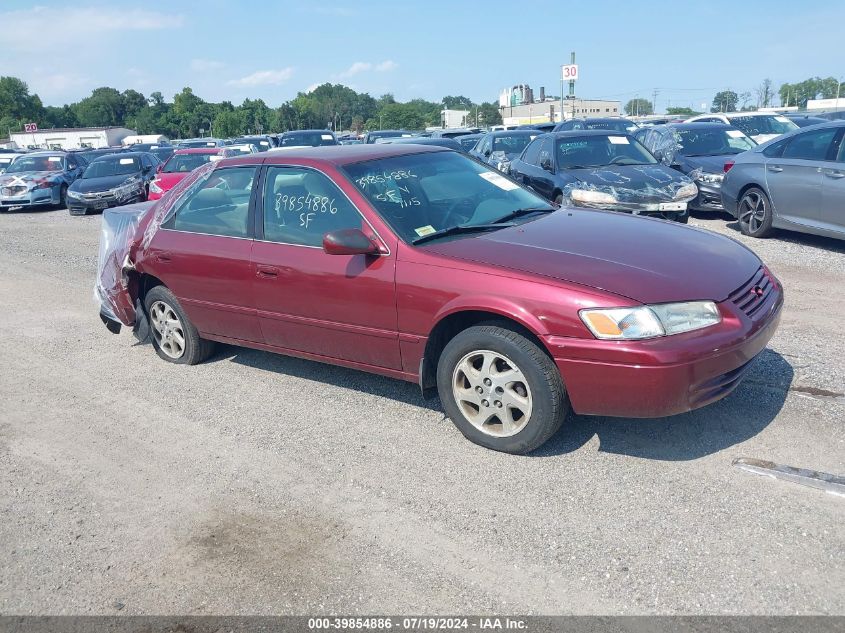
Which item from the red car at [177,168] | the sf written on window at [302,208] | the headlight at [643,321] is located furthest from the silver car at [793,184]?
the red car at [177,168]

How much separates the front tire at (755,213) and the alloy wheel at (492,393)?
668 centimetres

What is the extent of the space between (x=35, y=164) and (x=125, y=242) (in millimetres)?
17278

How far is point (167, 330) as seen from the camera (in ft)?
19.3

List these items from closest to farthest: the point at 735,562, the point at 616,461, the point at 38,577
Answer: the point at 735,562
the point at 38,577
the point at 616,461

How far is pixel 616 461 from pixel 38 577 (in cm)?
287

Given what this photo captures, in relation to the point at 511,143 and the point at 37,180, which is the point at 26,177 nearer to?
the point at 37,180

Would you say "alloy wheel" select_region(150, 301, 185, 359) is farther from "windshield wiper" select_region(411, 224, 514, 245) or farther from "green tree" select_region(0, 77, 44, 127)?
"green tree" select_region(0, 77, 44, 127)

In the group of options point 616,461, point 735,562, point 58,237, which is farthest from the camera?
point 58,237

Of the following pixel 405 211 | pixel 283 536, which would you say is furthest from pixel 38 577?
pixel 405 211

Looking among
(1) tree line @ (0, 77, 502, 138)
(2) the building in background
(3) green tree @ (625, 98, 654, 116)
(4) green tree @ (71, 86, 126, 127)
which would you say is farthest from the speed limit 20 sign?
(4) green tree @ (71, 86, 126, 127)

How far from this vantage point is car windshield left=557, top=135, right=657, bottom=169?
10148mm

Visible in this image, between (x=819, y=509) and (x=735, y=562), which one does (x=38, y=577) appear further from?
(x=819, y=509)

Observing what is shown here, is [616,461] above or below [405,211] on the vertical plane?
below

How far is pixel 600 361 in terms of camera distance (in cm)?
355
